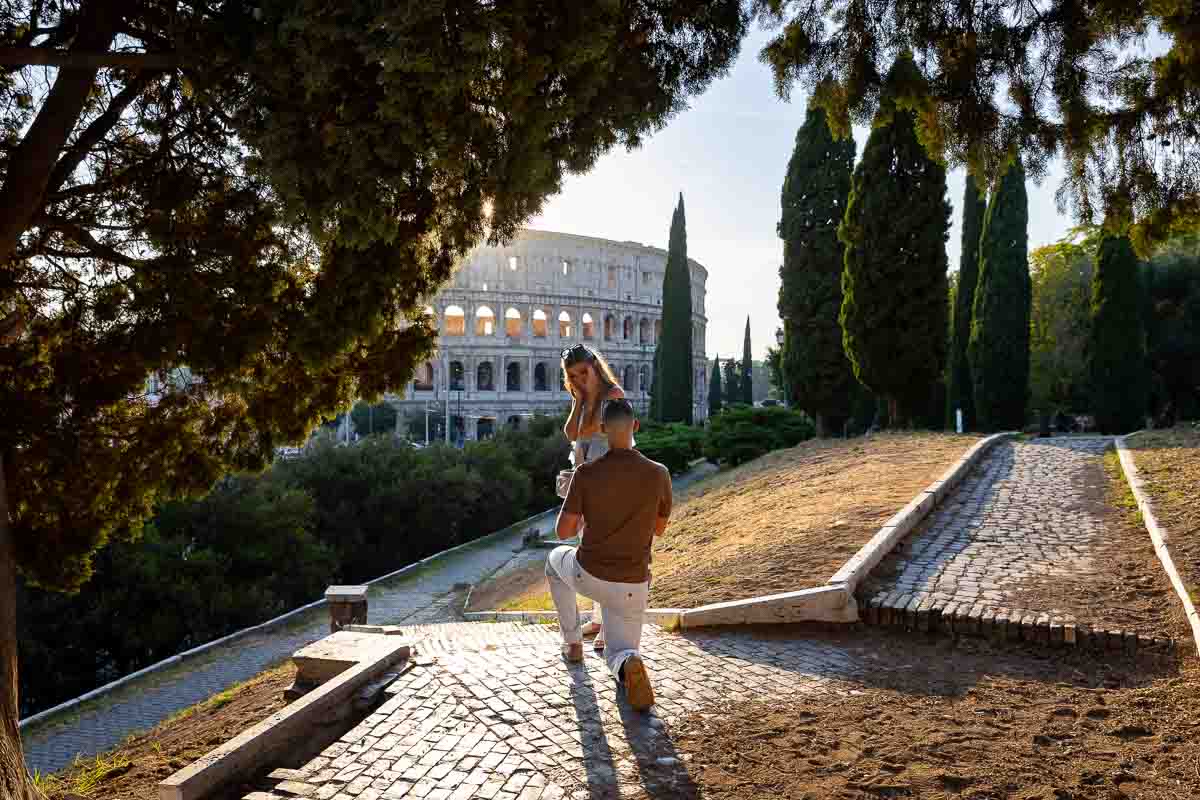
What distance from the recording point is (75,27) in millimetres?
4770

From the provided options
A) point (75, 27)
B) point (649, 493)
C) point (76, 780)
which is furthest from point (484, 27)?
point (76, 780)

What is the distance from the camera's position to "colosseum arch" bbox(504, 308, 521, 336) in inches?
2304

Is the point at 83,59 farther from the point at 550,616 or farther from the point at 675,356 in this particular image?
the point at 675,356

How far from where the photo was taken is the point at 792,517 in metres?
9.62

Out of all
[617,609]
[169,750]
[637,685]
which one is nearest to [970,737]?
[637,685]

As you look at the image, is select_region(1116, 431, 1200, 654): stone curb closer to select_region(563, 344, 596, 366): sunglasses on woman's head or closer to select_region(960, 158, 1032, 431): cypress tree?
select_region(563, 344, 596, 366): sunglasses on woman's head

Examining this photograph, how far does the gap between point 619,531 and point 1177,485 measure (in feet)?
27.5

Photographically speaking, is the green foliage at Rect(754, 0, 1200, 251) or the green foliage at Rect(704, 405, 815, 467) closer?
the green foliage at Rect(754, 0, 1200, 251)

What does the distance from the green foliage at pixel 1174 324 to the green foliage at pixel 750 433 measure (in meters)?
12.1

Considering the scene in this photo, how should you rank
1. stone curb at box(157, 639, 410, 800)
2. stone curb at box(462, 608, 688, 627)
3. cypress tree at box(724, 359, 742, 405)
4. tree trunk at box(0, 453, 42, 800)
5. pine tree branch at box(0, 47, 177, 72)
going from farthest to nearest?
cypress tree at box(724, 359, 742, 405) < stone curb at box(462, 608, 688, 627) < pine tree branch at box(0, 47, 177, 72) < tree trunk at box(0, 453, 42, 800) < stone curb at box(157, 639, 410, 800)

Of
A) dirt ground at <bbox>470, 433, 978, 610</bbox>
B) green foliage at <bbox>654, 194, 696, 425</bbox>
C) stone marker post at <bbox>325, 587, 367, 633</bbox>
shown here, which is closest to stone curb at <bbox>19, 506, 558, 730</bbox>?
dirt ground at <bbox>470, 433, 978, 610</bbox>

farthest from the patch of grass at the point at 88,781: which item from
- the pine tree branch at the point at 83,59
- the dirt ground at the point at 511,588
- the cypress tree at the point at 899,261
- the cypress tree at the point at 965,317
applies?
the cypress tree at the point at 965,317

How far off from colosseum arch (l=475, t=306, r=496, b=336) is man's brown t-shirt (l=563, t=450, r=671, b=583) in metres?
54.1

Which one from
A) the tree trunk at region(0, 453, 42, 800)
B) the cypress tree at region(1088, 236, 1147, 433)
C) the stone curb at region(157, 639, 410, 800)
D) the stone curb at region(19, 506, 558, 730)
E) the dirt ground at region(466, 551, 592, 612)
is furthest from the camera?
the cypress tree at region(1088, 236, 1147, 433)
